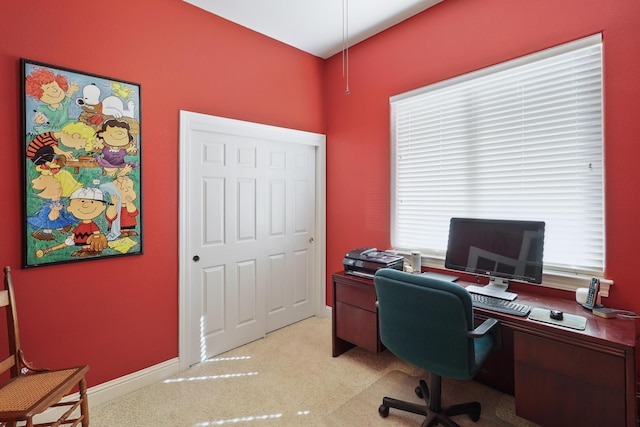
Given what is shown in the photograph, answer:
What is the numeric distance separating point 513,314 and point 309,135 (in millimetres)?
2483

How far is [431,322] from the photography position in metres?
1.62

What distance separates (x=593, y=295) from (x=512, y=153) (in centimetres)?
103

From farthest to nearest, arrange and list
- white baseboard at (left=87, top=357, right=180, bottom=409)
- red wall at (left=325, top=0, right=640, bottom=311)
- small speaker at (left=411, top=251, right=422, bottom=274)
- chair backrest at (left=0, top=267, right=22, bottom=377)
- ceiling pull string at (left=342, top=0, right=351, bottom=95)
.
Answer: ceiling pull string at (left=342, top=0, right=351, bottom=95)
small speaker at (left=411, top=251, right=422, bottom=274)
white baseboard at (left=87, top=357, right=180, bottom=409)
red wall at (left=325, top=0, right=640, bottom=311)
chair backrest at (left=0, top=267, right=22, bottom=377)

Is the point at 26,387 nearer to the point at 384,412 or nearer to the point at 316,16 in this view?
the point at 384,412

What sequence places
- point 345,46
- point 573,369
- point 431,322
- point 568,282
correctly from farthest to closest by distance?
point 345,46 < point 568,282 < point 431,322 < point 573,369

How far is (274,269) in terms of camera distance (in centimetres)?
324

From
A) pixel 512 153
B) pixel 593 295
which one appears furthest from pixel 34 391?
pixel 512 153

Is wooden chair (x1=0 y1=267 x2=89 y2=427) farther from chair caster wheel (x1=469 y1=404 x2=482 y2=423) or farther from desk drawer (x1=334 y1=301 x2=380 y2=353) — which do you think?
chair caster wheel (x1=469 y1=404 x2=482 y2=423)

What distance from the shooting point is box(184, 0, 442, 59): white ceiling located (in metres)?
2.56

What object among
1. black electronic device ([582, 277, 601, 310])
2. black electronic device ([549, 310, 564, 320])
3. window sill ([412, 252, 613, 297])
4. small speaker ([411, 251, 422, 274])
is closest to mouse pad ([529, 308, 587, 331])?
black electronic device ([549, 310, 564, 320])

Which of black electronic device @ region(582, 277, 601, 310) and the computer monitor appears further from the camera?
the computer monitor

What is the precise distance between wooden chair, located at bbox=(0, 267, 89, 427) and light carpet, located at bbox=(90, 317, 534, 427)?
1.57ft

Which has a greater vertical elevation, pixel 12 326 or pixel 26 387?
pixel 12 326

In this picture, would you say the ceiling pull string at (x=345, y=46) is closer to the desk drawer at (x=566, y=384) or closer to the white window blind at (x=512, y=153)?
the white window blind at (x=512, y=153)
